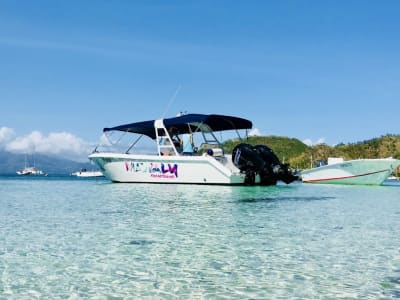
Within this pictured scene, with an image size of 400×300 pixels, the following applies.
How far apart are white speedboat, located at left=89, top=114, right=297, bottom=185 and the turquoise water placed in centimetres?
1368

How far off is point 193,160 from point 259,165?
3976 millimetres

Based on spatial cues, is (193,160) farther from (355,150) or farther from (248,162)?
(355,150)

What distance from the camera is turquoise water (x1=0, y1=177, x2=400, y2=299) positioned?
4770mm

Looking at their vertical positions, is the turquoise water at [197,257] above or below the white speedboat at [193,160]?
below

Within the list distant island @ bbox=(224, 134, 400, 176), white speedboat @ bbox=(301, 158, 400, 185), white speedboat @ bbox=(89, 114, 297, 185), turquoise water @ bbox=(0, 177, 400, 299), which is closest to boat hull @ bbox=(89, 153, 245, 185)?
white speedboat @ bbox=(89, 114, 297, 185)

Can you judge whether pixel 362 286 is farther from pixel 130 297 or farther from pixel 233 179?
pixel 233 179

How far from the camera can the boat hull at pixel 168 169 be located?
81.2ft

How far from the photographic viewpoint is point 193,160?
24812 mm

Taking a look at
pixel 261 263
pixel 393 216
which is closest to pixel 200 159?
pixel 393 216

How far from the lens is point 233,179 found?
25.0 m

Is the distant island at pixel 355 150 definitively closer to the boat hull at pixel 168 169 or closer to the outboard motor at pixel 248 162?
the boat hull at pixel 168 169

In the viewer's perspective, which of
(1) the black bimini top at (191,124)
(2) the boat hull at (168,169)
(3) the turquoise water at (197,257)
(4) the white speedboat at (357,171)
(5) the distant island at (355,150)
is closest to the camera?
(3) the turquoise water at (197,257)

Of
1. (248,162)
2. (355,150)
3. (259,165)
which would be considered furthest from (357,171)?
(355,150)

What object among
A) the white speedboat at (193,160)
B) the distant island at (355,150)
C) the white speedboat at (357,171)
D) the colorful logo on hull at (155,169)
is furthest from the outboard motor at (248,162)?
the distant island at (355,150)
